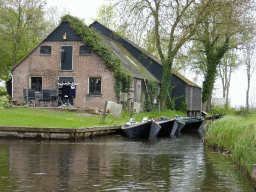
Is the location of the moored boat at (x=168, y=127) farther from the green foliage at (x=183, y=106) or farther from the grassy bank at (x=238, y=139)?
the green foliage at (x=183, y=106)

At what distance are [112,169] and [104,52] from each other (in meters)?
19.5

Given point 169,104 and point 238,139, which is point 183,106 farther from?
point 238,139

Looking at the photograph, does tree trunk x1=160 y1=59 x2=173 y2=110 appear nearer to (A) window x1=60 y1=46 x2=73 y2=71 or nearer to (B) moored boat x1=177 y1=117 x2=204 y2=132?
(B) moored boat x1=177 y1=117 x2=204 y2=132

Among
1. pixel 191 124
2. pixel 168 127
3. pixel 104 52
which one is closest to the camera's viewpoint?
pixel 168 127

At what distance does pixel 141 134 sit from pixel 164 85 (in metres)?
13.9

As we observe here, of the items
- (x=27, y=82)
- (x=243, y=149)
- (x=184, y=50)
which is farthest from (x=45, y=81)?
(x=243, y=149)

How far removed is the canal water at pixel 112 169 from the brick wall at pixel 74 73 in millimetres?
14062

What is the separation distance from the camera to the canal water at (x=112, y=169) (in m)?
7.78

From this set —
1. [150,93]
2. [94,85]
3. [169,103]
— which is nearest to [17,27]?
[94,85]

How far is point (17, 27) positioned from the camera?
131 feet

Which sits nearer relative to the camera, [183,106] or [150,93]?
[150,93]

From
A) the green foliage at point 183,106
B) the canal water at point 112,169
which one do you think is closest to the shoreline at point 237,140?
the canal water at point 112,169

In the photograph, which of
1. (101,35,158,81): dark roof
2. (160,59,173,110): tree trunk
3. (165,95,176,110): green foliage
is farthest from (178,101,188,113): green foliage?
(101,35,158,81): dark roof

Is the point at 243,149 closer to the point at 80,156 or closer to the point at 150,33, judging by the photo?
the point at 80,156
